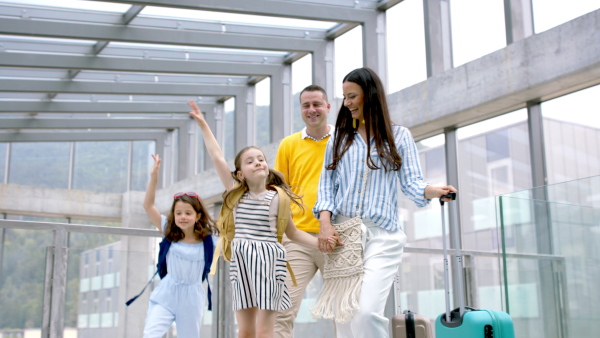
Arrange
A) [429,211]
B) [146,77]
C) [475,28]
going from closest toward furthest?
[475,28] → [429,211] → [146,77]

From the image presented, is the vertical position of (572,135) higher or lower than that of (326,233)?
higher

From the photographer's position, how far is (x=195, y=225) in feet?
13.2

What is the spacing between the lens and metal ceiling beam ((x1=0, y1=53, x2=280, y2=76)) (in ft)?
33.2

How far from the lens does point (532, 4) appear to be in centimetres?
793

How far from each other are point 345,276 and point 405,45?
7.66 metres

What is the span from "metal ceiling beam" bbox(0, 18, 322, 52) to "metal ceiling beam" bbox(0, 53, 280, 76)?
1.17 meters

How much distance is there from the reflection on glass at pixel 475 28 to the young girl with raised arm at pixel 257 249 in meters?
5.92

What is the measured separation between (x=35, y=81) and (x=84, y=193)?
454 centimetres

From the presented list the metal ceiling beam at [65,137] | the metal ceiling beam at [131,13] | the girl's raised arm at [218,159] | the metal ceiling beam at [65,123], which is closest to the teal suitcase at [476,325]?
the girl's raised arm at [218,159]

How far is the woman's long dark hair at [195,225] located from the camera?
3.96 meters

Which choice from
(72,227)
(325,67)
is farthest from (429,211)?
(72,227)

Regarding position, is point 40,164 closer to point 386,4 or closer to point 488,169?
point 386,4

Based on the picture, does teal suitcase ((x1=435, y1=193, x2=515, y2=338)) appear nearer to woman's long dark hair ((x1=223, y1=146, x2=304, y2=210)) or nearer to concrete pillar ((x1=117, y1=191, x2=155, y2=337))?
woman's long dark hair ((x1=223, y1=146, x2=304, y2=210))

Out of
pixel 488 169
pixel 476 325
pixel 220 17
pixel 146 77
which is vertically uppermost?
pixel 220 17
